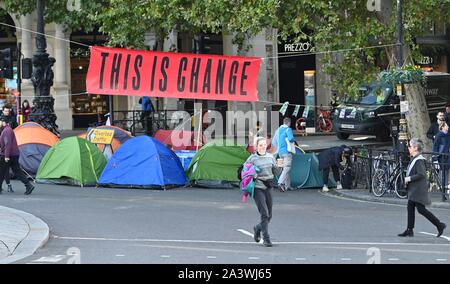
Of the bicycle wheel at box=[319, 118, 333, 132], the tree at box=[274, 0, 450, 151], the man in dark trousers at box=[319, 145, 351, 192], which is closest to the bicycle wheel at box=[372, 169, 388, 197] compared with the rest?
the man in dark trousers at box=[319, 145, 351, 192]

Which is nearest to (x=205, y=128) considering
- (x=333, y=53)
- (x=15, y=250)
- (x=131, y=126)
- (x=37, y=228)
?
(x=131, y=126)

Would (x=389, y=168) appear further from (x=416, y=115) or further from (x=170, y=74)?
(x=170, y=74)

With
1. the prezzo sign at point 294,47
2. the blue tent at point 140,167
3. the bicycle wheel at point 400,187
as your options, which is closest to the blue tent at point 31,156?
the blue tent at point 140,167

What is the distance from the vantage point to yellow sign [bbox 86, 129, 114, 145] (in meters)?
23.5

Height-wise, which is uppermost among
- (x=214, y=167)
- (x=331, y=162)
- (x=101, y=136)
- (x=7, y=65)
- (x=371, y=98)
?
(x=7, y=65)

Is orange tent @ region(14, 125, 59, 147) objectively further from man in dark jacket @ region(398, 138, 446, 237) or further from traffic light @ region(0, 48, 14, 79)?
man in dark jacket @ region(398, 138, 446, 237)

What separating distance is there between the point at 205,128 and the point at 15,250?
17178 millimetres

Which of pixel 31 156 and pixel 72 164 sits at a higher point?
pixel 31 156

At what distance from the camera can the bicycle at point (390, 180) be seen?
19.8m

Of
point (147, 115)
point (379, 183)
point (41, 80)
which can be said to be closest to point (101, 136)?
point (41, 80)

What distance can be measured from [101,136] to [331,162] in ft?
21.0

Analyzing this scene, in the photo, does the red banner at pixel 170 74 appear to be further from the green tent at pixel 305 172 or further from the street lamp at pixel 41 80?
the street lamp at pixel 41 80

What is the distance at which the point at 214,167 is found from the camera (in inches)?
864
